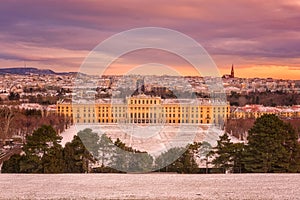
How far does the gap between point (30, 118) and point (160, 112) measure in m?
14.7

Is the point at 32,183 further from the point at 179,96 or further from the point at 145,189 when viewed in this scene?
the point at 179,96

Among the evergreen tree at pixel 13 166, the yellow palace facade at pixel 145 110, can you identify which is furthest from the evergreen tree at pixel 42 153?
the yellow palace facade at pixel 145 110

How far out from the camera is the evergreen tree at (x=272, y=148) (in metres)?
10.1

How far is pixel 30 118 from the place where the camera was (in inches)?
1114

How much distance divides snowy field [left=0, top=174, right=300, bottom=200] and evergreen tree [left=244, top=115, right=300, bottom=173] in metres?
1.24

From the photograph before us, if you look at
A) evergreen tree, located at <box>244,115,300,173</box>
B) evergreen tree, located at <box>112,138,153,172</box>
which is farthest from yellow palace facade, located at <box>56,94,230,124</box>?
evergreen tree, located at <box>244,115,300,173</box>

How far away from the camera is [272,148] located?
33.0 ft

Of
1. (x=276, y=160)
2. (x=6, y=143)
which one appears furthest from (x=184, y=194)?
(x=6, y=143)

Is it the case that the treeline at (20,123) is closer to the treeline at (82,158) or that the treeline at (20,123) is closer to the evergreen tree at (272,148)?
the treeline at (82,158)

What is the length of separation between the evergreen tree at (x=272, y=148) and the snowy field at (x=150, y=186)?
1.24m

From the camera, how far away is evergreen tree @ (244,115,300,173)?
33.0 ft

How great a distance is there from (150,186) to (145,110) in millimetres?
33416

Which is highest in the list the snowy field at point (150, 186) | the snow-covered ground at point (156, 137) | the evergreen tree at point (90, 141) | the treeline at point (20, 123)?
the evergreen tree at point (90, 141)

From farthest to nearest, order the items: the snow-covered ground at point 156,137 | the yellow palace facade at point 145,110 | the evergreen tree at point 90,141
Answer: the yellow palace facade at point 145,110
the snow-covered ground at point 156,137
the evergreen tree at point 90,141
